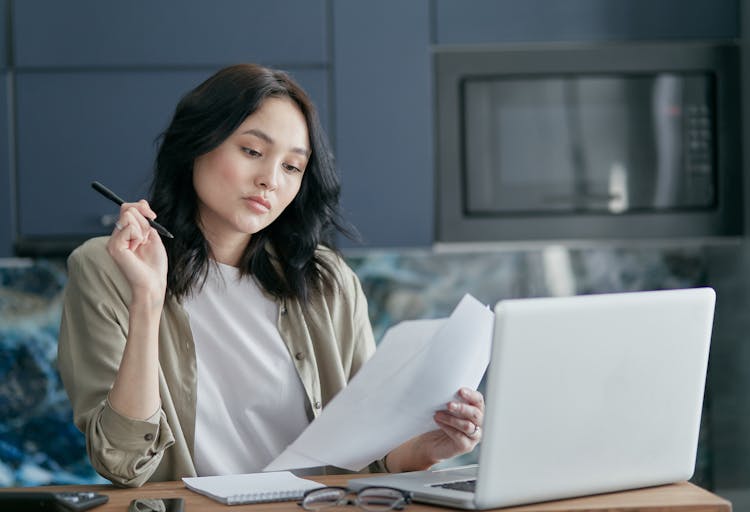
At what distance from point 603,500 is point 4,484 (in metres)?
2.00

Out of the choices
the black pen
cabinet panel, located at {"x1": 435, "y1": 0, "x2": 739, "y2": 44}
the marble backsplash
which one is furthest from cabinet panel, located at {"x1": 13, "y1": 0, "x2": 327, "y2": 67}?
the black pen

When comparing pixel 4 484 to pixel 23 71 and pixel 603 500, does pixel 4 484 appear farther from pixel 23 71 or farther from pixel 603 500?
pixel 603 500

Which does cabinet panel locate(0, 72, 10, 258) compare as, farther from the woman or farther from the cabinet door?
the woman

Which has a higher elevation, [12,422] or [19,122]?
[19,122]

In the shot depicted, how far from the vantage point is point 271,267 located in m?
1.75

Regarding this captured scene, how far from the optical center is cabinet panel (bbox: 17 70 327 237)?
94.0 inches

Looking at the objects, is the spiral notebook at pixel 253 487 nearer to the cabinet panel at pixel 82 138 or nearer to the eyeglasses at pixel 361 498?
the eyeglasses at pixel 361 498

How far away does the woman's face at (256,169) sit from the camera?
5.22 feet

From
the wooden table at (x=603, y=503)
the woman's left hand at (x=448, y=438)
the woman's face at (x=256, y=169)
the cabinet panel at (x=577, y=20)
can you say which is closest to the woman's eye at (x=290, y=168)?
the woman's face at (x=256, y=169)

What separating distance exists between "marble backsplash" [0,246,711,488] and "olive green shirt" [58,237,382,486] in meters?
1.02

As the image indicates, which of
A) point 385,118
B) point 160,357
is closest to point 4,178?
Answer: point 385,118

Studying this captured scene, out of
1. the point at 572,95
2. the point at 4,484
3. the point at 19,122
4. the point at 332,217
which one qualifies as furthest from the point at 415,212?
the point at 4,484

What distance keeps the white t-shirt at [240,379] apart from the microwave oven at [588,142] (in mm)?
851

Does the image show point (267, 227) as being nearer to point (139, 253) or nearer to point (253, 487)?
point (139, 253)
